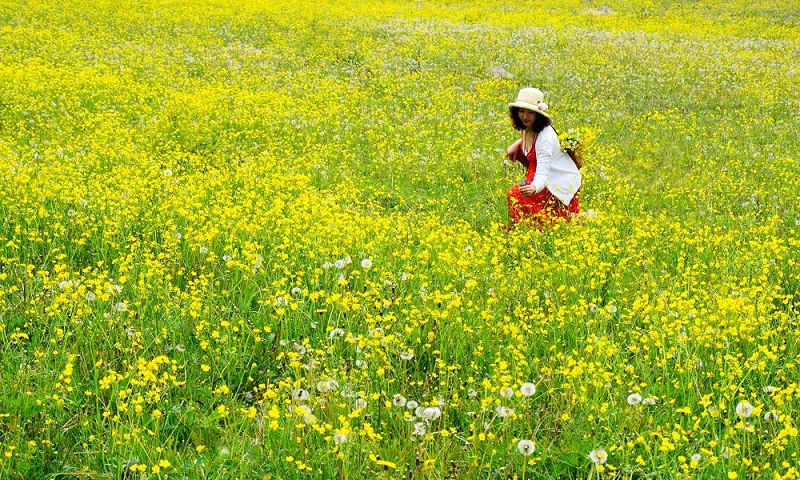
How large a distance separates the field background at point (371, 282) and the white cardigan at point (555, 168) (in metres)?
0.47

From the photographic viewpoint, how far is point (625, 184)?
28.7 ft

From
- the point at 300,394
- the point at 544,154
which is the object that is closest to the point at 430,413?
the point at 300,394

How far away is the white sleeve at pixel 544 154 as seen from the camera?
7055 mm

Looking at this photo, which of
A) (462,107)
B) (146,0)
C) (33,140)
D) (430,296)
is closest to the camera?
(430,296)

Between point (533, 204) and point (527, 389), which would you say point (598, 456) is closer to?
point (527, 389)

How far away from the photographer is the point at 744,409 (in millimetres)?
3617

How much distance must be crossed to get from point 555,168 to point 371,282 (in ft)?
10.2

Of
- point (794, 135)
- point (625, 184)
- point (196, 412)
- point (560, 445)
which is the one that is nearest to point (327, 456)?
point (196, 412)

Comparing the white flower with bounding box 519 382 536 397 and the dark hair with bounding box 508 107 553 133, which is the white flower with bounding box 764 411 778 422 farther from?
the dark hair with bounding box 508 107 553 133

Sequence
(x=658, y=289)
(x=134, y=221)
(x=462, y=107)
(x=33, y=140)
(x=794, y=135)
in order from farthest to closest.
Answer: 1. (x=462, y=107)
2. (x=794, y=135)
3. (x=33, y=140)
4. (x=134, y=221)
5. (x=658, y=289)

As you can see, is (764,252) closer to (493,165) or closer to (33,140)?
(493,165)

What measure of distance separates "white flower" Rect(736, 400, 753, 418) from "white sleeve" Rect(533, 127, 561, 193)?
3631 millimetres

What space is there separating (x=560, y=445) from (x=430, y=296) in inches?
58.0

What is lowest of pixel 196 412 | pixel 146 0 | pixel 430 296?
pixel 196 412
